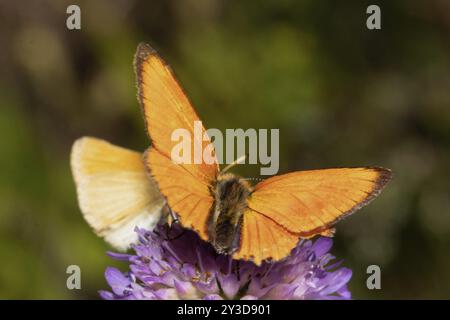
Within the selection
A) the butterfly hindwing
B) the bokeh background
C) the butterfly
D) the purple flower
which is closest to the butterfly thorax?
the butterfly

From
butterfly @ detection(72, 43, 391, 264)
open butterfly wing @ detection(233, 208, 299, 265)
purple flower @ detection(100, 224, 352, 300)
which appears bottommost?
purple flower @ detection(100, 224, 352, 300)

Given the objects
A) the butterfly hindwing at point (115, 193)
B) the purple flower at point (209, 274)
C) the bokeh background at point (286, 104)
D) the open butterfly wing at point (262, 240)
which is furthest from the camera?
the bokeh background at point (286, 104)

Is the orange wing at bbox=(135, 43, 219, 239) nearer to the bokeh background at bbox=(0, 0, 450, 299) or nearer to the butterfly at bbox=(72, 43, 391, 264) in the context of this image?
the butterfly at bbox=(72, 43, 391, 264)

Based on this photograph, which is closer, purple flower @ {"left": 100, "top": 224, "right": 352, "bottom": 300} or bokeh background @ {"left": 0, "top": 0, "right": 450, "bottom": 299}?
purple flower @ {"left": 100, "top": 224, "right": 352, "bottom": 300}

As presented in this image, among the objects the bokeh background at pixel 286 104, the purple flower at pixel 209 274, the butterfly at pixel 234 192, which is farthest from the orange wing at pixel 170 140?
the bokeh background at pixel 286 104

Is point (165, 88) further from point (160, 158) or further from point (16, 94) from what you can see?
point (16, 94)

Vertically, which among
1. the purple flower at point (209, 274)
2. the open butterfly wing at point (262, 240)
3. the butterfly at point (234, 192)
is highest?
the butterfly at point (234, 192)

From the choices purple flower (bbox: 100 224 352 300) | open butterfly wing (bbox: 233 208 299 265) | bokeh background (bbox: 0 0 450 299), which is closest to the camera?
open butterfly wing (bbox: 233 208 299 265)

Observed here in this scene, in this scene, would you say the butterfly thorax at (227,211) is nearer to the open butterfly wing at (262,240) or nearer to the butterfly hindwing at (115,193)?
the open butterfly wing at (262,240)

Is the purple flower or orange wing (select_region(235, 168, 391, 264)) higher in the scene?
orange wing (select_region(235, 168, 391, 264))
